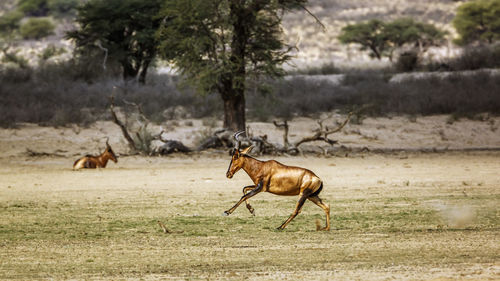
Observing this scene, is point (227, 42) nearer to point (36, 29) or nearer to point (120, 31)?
point (120, 31)

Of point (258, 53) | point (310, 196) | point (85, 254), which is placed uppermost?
point (258, 53)

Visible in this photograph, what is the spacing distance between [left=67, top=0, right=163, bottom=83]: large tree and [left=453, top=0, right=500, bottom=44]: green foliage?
2915 cm

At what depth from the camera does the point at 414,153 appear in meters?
20.6

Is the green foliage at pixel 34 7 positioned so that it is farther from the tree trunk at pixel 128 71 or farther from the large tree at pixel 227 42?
the large tree at pixel 227 42

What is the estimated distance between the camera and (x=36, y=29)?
6353 cm

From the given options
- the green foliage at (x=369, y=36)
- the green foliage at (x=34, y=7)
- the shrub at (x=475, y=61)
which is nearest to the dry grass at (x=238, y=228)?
the shrub at (x=475, y=61)

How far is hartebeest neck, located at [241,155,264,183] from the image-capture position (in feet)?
25.5

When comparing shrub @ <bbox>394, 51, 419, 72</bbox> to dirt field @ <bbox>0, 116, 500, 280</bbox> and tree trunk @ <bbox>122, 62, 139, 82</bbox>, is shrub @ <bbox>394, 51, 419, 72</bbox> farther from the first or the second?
dirt field @ <bbox>0, 116, 500, 280</bbox>

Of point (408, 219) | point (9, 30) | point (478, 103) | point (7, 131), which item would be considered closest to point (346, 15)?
point (9, 30)

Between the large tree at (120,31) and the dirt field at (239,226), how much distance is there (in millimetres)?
16401

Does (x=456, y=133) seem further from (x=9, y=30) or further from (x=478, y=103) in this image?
(x=9, y=30)

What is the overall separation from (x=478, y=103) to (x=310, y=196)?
20.2 metres

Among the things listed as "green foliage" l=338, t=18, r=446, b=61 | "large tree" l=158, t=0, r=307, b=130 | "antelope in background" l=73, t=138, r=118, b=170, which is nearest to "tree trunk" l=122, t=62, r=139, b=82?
"large tree" l=158, t=0, r=307, b=130

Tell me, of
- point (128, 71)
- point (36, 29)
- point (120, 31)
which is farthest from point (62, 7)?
point (128, 71)
